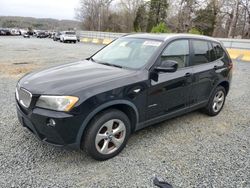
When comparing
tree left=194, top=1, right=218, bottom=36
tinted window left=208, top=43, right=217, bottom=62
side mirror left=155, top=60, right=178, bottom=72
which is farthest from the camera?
tree left=194, top=1, right=218, bottom=36

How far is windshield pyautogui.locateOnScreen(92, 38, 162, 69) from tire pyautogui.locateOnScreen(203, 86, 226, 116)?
178cm

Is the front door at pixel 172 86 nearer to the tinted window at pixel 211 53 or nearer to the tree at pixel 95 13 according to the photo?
the tinted window at pixel 211 53

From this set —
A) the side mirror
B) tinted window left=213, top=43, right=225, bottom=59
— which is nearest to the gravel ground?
the side mirror

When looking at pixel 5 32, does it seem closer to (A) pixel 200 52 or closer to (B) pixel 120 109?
(A) pixel 200 52

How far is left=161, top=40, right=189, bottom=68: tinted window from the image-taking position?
3600mm

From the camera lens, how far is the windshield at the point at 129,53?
3.49 meters

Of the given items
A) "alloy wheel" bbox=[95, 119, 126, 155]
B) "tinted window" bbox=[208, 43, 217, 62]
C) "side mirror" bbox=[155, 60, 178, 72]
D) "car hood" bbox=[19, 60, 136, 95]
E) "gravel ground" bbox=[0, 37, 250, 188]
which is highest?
"tinted window" bbox=[208, 43, 217, 62]

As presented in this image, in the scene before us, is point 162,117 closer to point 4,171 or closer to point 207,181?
point 207,181

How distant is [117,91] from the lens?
2.94 metres

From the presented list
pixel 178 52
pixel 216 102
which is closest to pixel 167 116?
pixel 178 52

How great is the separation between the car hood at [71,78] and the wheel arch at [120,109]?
260 mm

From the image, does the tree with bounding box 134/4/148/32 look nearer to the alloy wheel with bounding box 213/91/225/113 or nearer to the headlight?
the alloy wheel with bounding box 213/91/225/113

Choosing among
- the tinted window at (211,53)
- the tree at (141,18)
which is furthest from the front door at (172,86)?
the tree at (141,18)

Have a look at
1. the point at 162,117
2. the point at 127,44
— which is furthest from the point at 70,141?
the point at 127,44
